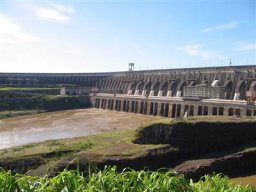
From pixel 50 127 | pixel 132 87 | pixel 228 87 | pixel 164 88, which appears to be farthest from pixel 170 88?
pixel 50 127

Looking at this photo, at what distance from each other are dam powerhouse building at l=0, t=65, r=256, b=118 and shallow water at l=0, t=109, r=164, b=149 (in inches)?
240

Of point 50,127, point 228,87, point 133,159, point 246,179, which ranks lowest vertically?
point 50,127

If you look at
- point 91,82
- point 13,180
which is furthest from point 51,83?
point 13,180

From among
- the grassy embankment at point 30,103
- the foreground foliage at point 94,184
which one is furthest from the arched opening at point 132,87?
the foreground foliage at point 94,184

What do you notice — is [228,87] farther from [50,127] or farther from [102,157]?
[102,157]

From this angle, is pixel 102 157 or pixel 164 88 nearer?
pixel 102 157

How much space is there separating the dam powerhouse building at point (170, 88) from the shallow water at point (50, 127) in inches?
240

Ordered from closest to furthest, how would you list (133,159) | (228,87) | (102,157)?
(102,157) < (133,159) < (228,87)

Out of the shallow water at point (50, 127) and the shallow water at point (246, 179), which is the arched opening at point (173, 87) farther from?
the shallow water at point (246, 179)

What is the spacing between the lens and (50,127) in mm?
54031

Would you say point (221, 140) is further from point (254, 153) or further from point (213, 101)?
→ point (213, 101)

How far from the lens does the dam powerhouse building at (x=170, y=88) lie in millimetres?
52603

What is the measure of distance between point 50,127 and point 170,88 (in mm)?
33477

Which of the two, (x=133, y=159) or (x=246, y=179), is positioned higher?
(x=133, y=159)
